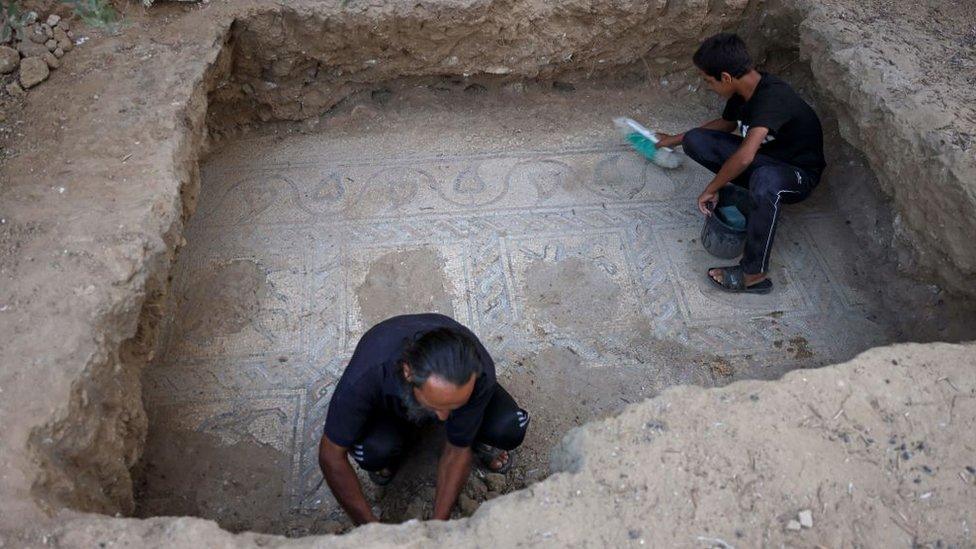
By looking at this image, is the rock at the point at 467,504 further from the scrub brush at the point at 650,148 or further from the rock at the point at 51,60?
the rock at the point at 51,60

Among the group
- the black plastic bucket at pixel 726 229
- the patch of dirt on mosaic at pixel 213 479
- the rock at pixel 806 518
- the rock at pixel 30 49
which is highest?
the rock at pixel 30 49

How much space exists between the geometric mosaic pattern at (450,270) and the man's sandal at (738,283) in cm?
4

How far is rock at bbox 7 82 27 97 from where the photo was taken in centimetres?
328

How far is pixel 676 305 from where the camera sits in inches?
139

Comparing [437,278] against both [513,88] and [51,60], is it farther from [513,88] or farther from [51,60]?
[51,60]

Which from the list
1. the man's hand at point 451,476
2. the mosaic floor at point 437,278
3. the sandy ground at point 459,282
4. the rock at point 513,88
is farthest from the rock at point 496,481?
the rock at point 513,88

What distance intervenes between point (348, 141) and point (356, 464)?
6.64 feet

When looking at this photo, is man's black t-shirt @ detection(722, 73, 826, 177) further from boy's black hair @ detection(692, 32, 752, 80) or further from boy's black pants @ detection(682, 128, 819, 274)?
boy's black hair @ detection(692, 32, 752, 80)

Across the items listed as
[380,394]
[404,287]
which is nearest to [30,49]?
[404,287]

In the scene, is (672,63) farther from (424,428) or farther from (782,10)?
(424,428)

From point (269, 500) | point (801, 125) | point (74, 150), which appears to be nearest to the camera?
point (269, 500)

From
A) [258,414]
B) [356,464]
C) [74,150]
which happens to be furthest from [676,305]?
[74,150]

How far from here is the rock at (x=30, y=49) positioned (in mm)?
3395

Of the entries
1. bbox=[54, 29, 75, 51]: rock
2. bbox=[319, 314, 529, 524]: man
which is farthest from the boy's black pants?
bbox=[54, 29, 75, 51]: rock
